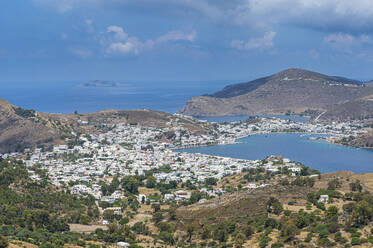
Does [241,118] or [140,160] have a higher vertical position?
[241,118]

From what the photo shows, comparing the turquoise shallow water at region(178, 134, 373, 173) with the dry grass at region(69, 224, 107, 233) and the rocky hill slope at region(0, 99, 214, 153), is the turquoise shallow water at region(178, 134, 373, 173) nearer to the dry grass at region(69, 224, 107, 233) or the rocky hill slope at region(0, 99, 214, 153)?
the rocky hill slope at region(0, 99, 214, 153)

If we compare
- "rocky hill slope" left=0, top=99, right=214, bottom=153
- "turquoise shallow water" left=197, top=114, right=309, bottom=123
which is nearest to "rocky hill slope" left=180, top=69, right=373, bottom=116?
"turquoise shallow water" left=197, top=114, right=309, bottom=123

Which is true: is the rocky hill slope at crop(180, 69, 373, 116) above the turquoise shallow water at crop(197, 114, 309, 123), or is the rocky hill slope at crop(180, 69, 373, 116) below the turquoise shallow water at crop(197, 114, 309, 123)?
above

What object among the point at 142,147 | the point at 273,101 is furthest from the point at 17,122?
the point at 273,101

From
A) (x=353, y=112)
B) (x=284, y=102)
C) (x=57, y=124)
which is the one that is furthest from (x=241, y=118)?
(x=57, y=124)

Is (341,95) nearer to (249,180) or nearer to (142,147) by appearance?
(142,147)

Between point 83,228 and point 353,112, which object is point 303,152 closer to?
point 353,112
